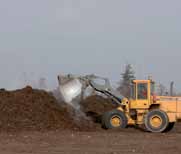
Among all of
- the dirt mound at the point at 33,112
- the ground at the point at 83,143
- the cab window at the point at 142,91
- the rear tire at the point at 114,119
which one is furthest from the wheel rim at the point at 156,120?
the dirt mound at the point at 33,112

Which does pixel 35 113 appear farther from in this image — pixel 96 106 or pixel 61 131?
pixel 96 106

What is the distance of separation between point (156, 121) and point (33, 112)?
5.29 m

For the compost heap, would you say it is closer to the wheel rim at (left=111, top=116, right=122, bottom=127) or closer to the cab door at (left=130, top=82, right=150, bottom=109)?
the wheel rim at (left=111, top=116, right=122, bottom=127)

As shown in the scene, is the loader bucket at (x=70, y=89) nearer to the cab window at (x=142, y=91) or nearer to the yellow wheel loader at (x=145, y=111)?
the yellow wheel loader at (x=145, y=111)

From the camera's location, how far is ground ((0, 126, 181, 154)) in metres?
15.5

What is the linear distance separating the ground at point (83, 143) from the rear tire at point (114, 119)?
2850 mm

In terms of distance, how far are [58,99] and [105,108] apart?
12.1 feet

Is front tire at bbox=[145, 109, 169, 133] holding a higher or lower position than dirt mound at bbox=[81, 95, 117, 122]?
lower

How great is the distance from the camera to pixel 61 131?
21.9m

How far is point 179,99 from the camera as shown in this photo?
2377 cm

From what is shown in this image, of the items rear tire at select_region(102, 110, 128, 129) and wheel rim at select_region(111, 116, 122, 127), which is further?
wheel rim at select_region(111, 116, 122, 127)

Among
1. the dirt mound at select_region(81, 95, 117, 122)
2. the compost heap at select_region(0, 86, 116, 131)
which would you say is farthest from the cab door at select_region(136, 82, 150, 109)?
the dirt mound at select_region(81, 95, 117, 122)

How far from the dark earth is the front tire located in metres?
0.46

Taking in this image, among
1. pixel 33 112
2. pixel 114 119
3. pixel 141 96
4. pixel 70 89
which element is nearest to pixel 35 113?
pixel 33 112
